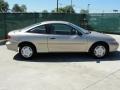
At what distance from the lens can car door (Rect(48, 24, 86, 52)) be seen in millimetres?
9203

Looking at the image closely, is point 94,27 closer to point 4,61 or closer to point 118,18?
point 118,18

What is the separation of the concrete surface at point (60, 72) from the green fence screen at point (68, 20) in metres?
4.80

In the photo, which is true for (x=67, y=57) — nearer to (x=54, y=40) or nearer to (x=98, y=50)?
(x=54, y=40)

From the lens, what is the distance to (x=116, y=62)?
8836mm

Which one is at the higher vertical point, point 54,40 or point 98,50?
point 54,40

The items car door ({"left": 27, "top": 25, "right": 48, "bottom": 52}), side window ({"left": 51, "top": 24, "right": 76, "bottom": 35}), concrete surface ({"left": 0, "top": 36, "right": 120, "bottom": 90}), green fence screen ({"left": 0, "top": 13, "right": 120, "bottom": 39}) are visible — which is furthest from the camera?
green fence screen ({"left": 0, "top": 13, "right": 120, "bottom": 39})

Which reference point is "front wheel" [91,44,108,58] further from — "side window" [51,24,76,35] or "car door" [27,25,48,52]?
"car door" [27,25,48,52]

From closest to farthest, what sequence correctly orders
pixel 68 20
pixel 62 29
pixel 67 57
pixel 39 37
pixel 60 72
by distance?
1. pixel 60 72
2. pixel 39 37
3. pixel 62 29
4. pixel 67 57
5. pixel 68 20

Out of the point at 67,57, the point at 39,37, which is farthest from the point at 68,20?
the point at 39,37

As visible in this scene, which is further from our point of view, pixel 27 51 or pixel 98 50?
pixel 98 50

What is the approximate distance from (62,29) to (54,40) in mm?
570

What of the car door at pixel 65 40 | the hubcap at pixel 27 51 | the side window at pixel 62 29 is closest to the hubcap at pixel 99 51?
the car door at pixel 65 40

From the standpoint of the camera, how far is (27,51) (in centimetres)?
920

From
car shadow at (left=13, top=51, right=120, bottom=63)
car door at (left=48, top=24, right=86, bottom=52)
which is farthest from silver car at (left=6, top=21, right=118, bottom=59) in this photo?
car shadow at (left=13, top=51, right=120, bottom=63)
